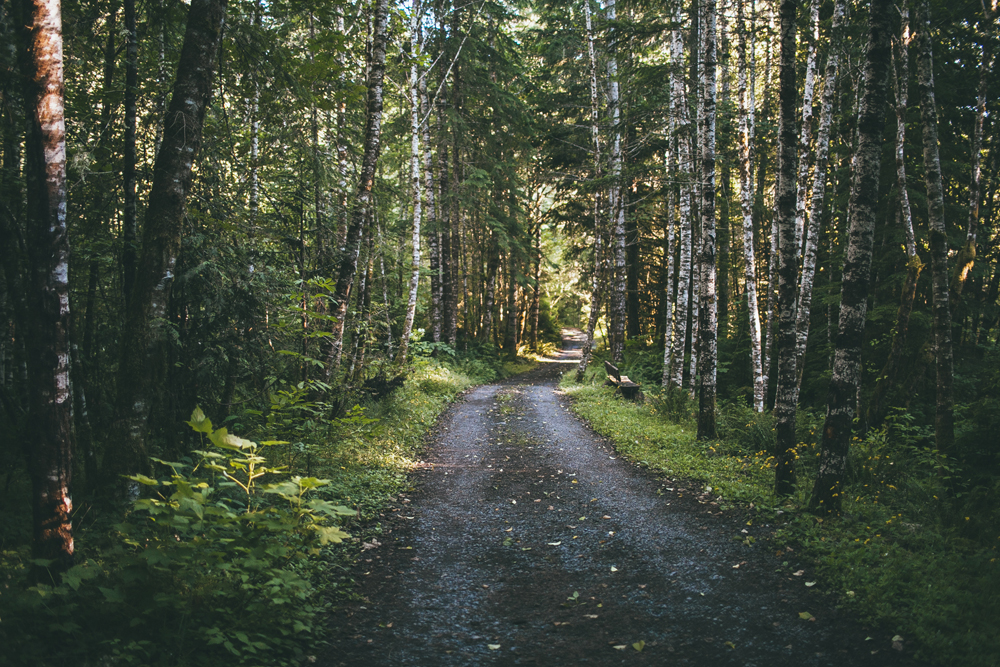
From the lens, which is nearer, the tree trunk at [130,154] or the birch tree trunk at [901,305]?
the tree trunk at [130,154]

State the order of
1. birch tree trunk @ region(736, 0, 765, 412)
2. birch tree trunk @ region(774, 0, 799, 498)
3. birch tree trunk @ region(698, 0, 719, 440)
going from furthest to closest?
birch tree trunk @ region(736, 0, 765, 412) → birch tree trunk @ region(698, 0, 719, 440) → birch tree trunk @ region(774, 0, 799, 498)

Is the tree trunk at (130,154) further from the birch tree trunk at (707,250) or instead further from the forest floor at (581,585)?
the birch tree trunk at (707,250)

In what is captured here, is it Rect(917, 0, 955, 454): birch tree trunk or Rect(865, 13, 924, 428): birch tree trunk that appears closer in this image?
Rect(917, 0, 955, 454): birch tree trunk

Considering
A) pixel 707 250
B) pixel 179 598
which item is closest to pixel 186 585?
pixel 179 598

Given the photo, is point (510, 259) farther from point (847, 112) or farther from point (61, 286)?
point (61, 286)

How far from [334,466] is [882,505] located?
7.11m

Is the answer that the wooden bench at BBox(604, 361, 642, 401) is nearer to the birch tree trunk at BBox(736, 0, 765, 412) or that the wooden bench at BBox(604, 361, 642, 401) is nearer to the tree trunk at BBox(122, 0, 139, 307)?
the birch tree trunk at BBox(736, 0, 765, 412)

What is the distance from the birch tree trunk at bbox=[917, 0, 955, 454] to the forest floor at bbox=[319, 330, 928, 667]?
378cm

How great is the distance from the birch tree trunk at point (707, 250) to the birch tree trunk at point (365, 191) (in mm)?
5986

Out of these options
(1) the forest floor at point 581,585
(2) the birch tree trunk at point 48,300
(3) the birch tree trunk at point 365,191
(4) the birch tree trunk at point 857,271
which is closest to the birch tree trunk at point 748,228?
(1) the forest floor at point 581,585

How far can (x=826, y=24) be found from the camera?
11.0m

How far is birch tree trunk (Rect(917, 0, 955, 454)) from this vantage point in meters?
7.19

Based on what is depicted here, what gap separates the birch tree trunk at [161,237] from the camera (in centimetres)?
449

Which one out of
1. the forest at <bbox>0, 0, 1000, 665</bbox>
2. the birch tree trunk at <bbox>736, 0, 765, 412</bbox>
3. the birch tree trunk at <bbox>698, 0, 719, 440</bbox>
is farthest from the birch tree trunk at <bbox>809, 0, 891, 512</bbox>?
the birch tree trunk at <bbox>736, 0, 765, 412</bbox>
